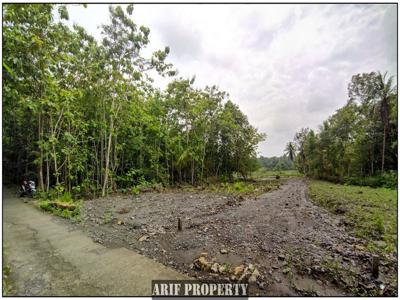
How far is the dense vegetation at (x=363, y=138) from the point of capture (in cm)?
1400

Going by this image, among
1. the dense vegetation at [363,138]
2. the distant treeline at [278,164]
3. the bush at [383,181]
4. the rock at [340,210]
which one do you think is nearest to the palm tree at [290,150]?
A: the distant treeline at [278,164]

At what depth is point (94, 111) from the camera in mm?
9250

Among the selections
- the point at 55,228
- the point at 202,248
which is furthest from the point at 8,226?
the point at 202,248

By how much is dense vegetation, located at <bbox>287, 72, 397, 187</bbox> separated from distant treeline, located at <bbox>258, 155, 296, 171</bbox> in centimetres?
2956

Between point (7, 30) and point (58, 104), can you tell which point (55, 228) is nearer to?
point (7, 30)

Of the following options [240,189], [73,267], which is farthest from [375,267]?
[240,189]

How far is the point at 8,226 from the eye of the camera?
444cm

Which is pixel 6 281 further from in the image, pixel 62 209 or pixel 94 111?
pixel 94 111

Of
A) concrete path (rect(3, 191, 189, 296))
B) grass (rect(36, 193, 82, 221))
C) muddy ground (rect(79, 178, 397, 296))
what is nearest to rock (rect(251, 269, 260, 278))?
muddy ground (rect(79, 178, 397, 296))

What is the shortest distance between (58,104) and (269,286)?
854cm

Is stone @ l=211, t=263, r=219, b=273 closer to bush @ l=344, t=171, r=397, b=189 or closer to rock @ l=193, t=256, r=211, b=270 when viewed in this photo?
rock @ l=193, t=256, r=211, b=270

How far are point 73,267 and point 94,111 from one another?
808 centimetres

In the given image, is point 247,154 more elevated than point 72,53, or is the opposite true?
point 72,53

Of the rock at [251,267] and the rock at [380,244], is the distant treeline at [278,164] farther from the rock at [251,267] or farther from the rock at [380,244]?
the rock at [251,267]
